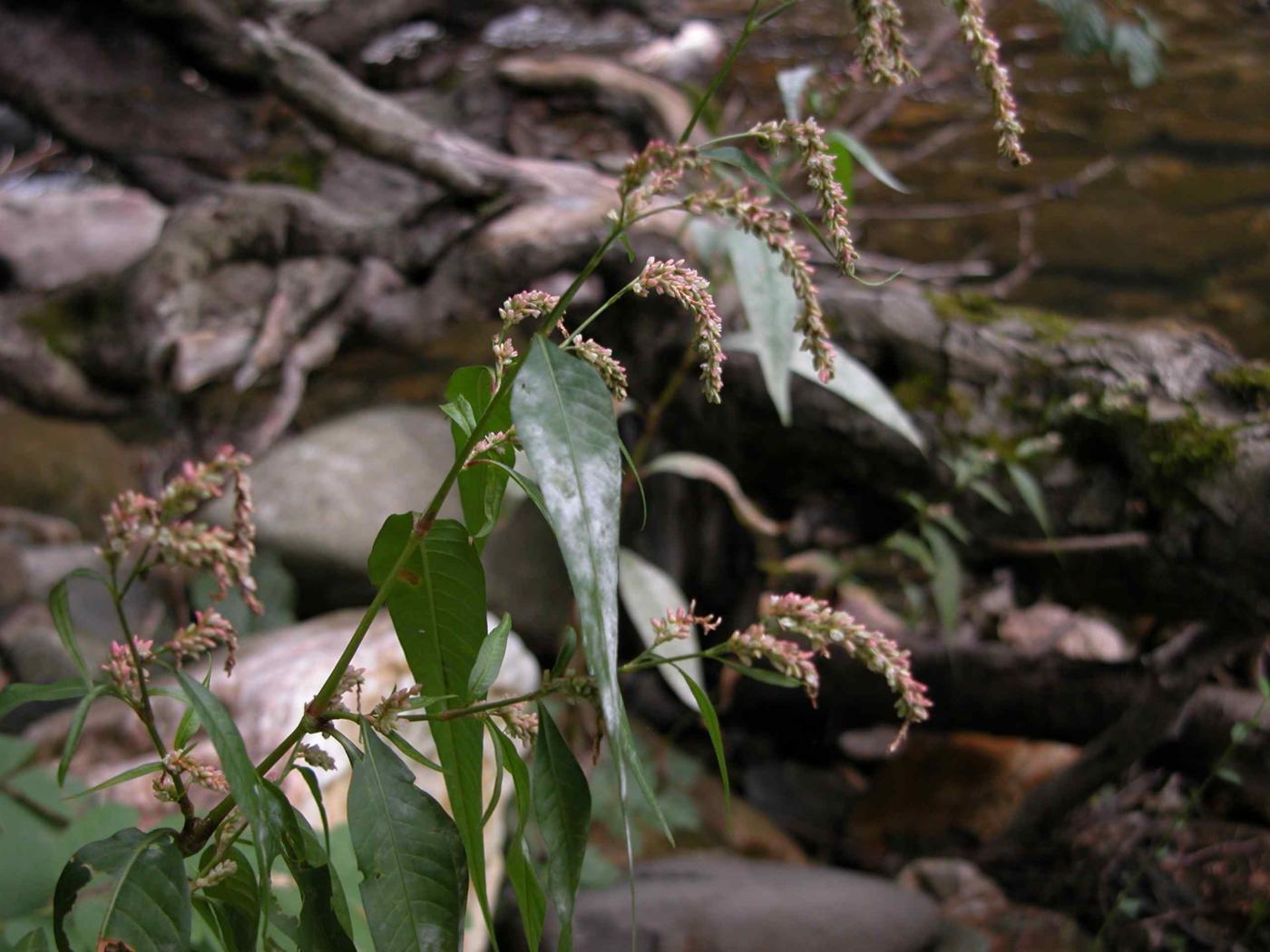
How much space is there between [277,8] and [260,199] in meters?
1.03

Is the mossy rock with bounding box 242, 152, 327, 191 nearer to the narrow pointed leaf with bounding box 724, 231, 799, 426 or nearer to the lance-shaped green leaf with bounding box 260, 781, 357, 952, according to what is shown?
the narrow pointed leaf with bounding box 724, 231, 799, 426

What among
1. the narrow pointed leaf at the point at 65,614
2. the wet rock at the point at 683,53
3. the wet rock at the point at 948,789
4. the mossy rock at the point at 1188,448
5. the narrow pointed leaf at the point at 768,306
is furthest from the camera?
the wet rock at the point at 683,53

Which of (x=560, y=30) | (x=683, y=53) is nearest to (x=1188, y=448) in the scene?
(x=683, y=53)

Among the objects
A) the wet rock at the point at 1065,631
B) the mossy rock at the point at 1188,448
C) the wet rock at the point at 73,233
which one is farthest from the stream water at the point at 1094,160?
the wet rock at the point at 73,233

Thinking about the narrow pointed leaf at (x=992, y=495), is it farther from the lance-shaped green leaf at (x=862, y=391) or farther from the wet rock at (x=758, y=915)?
the wet rock at (x=758, y=915)

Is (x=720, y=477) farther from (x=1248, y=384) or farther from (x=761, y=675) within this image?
(x=761, y=675)

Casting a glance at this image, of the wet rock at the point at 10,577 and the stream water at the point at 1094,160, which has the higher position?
the stream water at the point at 1094,160

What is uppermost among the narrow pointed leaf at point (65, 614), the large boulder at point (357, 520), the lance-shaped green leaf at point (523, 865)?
the narrow pointed leaf at point (65, 614)

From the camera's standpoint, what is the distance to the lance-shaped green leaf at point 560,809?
514 millimetres

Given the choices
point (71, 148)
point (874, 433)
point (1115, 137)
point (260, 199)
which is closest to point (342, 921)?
point (874, 433)

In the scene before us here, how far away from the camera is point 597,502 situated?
46 centimetres

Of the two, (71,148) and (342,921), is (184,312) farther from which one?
(342,921)

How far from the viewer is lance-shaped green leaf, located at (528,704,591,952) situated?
0.51m

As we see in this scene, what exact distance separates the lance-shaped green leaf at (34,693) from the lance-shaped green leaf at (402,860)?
16 centimetres
